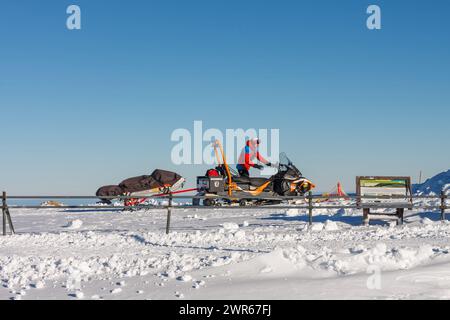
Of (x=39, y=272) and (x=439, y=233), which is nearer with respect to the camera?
(x=39, y=272)

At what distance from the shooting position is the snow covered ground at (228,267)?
7.44 meters

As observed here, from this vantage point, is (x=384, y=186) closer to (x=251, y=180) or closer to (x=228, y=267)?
(x=228, y=267)

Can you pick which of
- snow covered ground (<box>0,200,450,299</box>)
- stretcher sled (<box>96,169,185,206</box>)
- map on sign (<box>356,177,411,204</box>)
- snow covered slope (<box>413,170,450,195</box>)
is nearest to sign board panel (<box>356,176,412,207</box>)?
map on sign (<box>356,177,411,204</box>)

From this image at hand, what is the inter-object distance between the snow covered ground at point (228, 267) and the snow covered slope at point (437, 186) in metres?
20.6

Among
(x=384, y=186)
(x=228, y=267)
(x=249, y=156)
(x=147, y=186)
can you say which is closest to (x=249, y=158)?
(x=249, y=156)

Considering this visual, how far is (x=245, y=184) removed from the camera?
80.8ft

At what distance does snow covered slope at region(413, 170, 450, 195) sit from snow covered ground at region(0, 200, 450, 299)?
67.5 feet

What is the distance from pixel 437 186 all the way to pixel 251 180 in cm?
1486

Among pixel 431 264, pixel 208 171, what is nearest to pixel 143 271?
pixel 431 264

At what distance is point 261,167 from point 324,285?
17.2 meters

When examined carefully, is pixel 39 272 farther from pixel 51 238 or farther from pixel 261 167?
pixel 261 167

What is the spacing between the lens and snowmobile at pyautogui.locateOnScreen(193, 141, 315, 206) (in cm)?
2370

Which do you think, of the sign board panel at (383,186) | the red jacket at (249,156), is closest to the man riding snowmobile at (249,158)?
the red jacket at (249,156)
